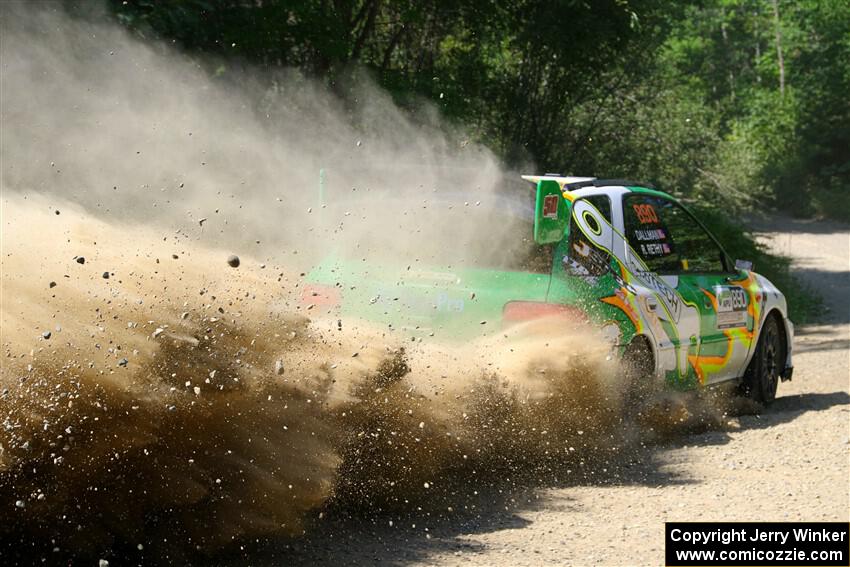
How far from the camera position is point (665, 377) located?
27.0 ft

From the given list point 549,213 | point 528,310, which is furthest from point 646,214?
point 528,310

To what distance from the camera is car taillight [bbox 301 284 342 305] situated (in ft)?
23.5

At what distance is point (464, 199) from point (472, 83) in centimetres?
955

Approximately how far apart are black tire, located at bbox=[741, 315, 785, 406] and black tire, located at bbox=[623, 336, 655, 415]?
6.51ft

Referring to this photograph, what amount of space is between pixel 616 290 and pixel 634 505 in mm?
1678

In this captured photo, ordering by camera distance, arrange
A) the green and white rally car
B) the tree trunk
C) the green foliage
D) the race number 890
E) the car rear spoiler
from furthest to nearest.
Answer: the tree trunk
the green foliage
the race number 890
the car rear spoiler
the green and white rally car

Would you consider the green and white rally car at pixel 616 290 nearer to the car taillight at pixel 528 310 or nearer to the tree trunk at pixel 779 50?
the car taillight at pixel 528 310

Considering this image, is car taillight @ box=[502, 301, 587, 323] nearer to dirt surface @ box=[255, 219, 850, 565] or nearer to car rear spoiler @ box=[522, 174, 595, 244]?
car rear spoiler @ box=[522, 174, 595, 244]

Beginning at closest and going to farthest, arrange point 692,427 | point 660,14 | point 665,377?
1. point 665,377
2. point 692,427
3. point 660,14

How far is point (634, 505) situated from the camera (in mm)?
6609

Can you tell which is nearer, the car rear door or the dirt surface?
the dirt surface

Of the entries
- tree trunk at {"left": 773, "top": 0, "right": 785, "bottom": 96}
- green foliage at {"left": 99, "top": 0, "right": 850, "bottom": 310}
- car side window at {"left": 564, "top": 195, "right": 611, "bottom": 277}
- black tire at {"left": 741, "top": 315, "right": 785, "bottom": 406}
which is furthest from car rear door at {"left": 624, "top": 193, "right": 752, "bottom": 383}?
tree trunk at {"left": 773, "top": 0, "right": 785, "bottom": 96}

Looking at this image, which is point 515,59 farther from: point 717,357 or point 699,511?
point 699,511

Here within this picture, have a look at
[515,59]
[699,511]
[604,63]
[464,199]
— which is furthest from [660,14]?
[699,511]
